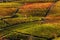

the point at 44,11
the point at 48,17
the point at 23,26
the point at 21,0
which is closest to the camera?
the point at 23,26

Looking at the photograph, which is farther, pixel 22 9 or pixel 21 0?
pixel 21 0

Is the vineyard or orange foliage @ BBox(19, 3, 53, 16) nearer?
the vineyard

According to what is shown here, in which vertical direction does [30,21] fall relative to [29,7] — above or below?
below

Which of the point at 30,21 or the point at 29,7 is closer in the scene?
the point at 30,21

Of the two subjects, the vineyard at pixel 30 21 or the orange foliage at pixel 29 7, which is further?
the orange foliage at pixel 29 7

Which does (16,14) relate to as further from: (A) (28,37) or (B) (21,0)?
(B) (21,0)

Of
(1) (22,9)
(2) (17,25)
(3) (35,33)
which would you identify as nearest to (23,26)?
(2) (17,25)

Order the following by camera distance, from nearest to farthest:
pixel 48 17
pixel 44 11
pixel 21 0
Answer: pixel 48 17
pixel 44 11
pixel 21 0

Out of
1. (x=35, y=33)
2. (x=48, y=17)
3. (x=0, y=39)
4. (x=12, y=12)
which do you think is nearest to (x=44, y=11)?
(x=48, y=17)
